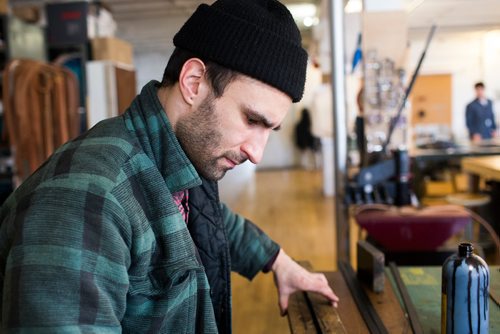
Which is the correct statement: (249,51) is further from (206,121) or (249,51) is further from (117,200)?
(117,200)

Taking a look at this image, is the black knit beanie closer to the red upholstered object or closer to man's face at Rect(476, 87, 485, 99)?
the red upholstered object

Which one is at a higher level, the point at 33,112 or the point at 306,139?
the point at 33,112

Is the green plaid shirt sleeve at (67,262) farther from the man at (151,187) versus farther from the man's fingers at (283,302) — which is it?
the man's fingers at (283,302)

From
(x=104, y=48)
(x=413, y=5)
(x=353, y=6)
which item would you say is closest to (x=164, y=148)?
(x=413, y=5)

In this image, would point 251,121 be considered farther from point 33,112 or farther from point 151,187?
point 33,112

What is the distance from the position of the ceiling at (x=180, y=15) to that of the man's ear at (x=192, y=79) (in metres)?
0.37

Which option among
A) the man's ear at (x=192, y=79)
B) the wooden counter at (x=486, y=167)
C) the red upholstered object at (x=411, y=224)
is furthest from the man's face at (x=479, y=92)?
the man's ear at (x=192, y=79)

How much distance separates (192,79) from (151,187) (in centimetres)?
22

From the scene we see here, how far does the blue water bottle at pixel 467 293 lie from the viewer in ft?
2.99

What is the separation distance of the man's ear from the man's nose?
13cm

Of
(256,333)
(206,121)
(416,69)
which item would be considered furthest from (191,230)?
(256,333)

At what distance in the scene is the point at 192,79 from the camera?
0.95m

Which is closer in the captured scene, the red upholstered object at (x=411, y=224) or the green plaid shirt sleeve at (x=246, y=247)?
the green plaid shirt sleeve at (x=246, y=247)

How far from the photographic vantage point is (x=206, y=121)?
96cm
